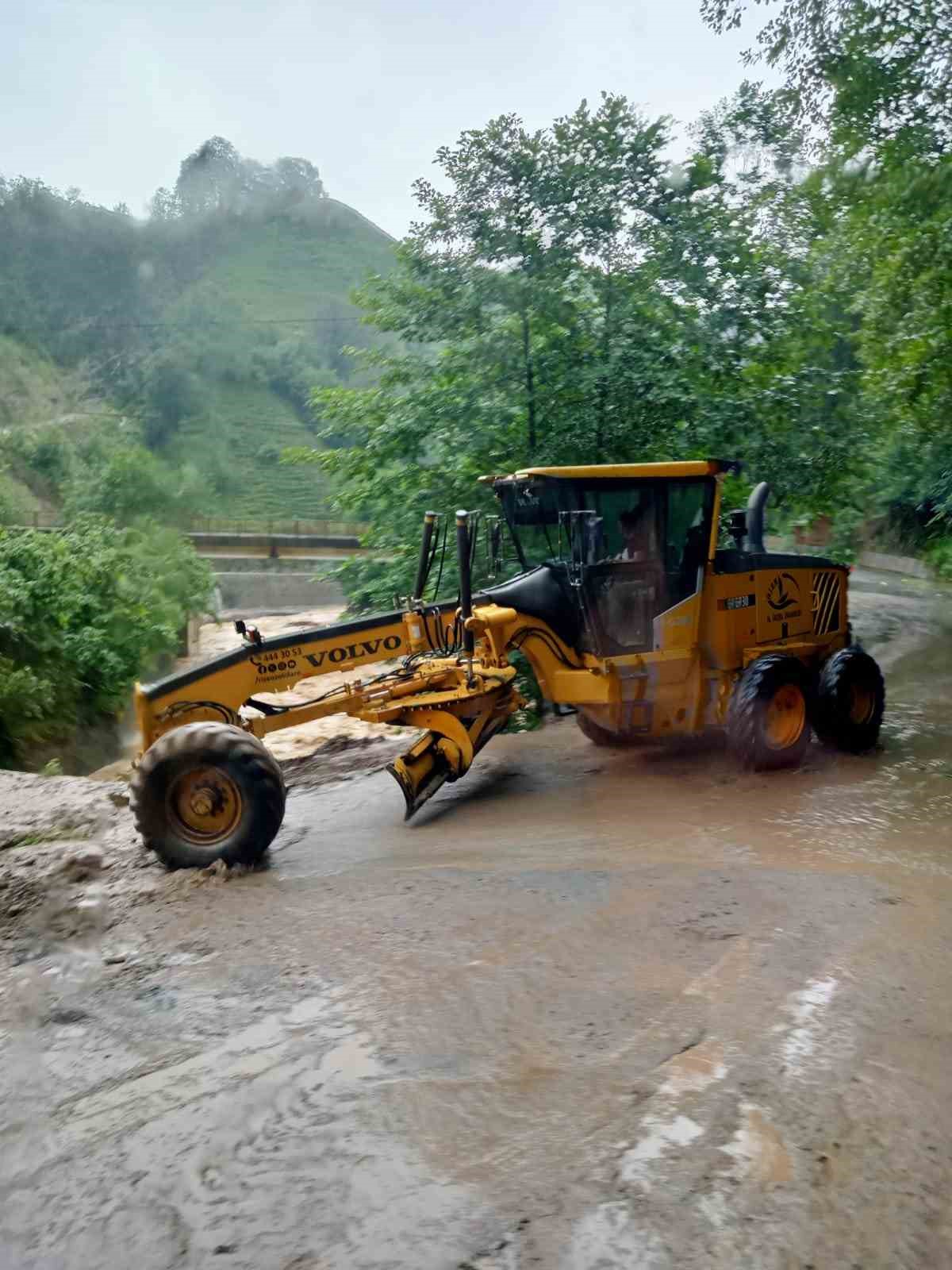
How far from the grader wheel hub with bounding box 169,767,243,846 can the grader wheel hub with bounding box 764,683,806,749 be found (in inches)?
176

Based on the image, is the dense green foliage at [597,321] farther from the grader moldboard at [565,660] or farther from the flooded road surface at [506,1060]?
the flooded road surface at [506,1060]

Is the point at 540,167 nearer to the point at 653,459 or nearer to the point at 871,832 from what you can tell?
the point at 653,459

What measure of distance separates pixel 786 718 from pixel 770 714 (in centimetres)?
29

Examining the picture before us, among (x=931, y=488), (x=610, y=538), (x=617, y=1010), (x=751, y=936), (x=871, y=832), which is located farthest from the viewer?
(x=931, y=488)

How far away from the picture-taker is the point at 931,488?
1112 inches

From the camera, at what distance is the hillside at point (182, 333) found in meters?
57.6

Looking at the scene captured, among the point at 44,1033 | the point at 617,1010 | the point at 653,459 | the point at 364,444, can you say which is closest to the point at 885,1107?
the point at 617,1010

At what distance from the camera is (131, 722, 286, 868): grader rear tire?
291 inches

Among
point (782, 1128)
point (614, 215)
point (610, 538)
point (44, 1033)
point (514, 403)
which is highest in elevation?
point (614, 215)

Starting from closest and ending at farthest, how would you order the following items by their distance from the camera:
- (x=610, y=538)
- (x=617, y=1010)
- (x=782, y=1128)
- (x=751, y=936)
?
(x=782, y=1128)
(x=617, y=1010)
(x=751, y=936)
(x=610, y=538)

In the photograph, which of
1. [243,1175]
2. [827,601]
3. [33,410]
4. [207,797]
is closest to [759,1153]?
[243,1175]

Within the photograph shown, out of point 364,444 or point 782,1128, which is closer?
point 782,1128

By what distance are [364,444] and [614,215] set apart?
4005mm

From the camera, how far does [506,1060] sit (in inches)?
182
